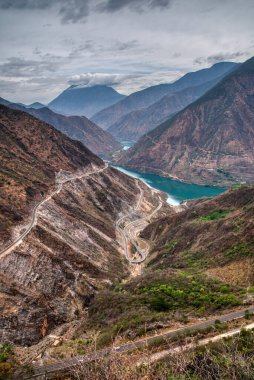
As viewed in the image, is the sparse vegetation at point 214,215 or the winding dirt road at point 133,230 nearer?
the sparse vegetation at point 214,215

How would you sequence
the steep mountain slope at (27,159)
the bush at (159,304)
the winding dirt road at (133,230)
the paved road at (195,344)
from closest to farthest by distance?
the paved road at (195,344), the bush at (159,304), the steep mountain slope at (27,159), the winding dirt road at (133,230)

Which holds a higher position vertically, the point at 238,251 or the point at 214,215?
the point at 238,251

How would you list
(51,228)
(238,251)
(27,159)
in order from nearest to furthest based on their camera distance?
(238,251), (51,228), (27,159)

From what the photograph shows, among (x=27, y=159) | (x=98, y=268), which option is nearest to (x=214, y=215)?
(x=98, y=268)

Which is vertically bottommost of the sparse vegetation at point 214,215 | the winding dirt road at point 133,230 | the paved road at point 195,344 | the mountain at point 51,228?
the winding dirt road at point 133,230

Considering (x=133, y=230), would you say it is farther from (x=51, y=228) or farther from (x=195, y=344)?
(x=195, y=344)

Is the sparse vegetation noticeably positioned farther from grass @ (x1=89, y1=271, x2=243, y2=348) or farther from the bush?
the bush

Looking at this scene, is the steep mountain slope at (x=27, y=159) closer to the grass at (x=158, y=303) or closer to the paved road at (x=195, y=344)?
the grass at (x=158, y=303)

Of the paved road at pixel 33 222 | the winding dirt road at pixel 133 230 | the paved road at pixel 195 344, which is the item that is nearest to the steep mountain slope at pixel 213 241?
the winding dirt road at pixel 133 230

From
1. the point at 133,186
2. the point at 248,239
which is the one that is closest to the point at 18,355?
the point at 248,239

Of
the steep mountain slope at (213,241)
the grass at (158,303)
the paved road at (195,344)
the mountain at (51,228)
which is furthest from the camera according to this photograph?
the mountain at (51,228)
